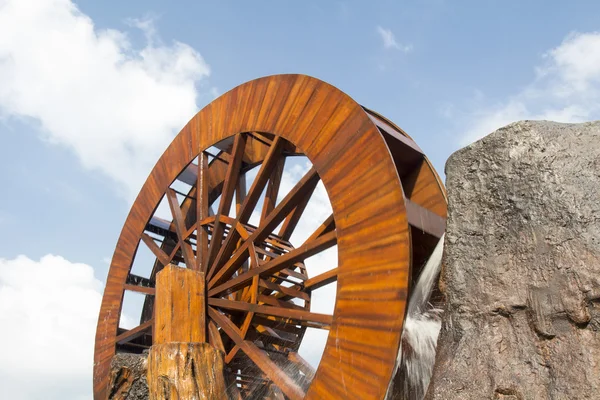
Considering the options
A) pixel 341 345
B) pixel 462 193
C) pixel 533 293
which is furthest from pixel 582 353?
pixel 341 345

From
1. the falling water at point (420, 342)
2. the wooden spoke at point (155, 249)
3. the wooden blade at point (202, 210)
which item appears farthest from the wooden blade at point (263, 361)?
the wooden spoke at point (155, 249)

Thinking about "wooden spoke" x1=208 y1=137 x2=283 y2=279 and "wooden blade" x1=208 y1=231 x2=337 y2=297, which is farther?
"wooden spoke" x1=208 y1=137 x2=283 y2=279

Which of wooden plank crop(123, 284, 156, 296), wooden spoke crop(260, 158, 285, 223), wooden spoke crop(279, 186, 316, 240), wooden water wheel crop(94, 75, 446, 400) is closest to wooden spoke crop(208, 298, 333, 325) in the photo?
wooden water wheel crop(94, 75, 446, 400)

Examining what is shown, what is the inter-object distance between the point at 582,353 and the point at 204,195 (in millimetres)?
5008

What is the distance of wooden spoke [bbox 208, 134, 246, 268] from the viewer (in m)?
6.30

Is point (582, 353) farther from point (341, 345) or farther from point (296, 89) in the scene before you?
point (296, 89)

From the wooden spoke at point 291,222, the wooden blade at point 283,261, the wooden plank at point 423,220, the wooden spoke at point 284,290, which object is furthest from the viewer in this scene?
the wooden spoke at point 291,222

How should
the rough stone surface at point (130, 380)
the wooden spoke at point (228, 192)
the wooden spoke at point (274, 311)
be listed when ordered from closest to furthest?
the rough stone surface at point (130, 380) < the wooden spoke at point (274, 311) < the wooden spoke at point (228, 192)

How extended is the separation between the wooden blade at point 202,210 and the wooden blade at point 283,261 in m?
0.51

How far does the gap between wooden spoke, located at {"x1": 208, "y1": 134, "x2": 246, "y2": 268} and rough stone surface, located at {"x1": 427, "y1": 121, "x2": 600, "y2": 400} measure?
11.5 ft

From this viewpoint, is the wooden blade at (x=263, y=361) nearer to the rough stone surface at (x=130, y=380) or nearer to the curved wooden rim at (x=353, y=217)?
the curved wooden rim at (x=353, y=217)

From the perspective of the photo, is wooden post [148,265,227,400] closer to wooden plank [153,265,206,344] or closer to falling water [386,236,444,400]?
wooden plank [153,265,206,344]

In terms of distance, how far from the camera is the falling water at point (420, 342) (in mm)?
4734

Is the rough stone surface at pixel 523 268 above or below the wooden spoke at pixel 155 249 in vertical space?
below
